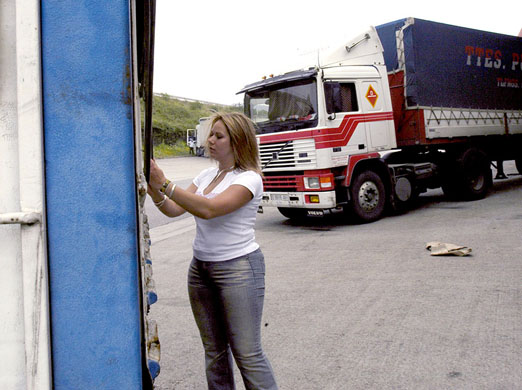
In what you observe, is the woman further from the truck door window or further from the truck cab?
the truck door window

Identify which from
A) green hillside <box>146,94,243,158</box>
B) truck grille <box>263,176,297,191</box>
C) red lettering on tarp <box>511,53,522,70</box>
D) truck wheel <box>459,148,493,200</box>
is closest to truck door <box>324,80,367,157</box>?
truck grille <box>263,176,297,191</box>

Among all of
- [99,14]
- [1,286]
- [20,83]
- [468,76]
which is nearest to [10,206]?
[1,286]

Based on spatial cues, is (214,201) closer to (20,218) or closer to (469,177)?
(20,218)

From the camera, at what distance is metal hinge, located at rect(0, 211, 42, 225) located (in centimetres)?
130

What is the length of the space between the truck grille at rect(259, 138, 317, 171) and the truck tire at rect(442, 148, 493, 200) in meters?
4.31

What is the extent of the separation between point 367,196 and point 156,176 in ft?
25.4

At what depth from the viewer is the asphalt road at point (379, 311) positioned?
3361mm

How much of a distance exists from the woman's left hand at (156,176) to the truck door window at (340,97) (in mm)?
6950

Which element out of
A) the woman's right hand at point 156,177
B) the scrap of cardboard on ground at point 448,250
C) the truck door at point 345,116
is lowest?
the scrap of cardboard on ground at point 448,250

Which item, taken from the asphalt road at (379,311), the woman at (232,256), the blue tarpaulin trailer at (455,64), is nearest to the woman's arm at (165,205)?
the woman at (232,256)

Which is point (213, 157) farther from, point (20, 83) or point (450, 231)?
point (450, 231)

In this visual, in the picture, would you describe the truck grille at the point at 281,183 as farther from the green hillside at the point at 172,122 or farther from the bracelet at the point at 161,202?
the green hillside at the point at 172,122

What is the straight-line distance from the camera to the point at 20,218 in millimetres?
1312

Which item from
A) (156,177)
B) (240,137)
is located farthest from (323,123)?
(156,177)
